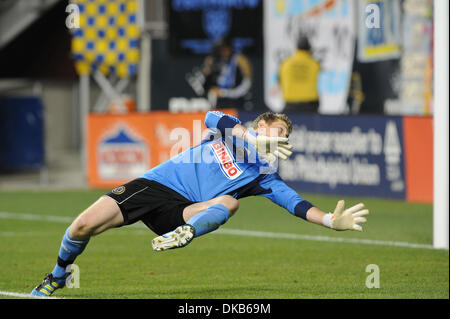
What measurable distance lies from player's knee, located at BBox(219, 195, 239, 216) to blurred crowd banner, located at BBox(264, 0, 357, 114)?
561 inches

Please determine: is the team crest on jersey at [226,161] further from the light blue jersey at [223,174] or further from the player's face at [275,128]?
the player's face at [275,128]

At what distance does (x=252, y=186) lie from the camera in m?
8.27

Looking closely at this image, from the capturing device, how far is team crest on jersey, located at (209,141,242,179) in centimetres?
822

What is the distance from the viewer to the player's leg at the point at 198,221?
7348 mm

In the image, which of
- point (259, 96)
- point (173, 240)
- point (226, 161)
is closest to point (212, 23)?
point (259, 96)

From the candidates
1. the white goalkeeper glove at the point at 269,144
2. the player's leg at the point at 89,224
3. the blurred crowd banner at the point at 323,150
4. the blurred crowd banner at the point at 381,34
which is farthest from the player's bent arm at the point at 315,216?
the blurred crowd banner at the point at 381,34

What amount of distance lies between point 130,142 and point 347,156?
493cm

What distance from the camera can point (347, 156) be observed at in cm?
1777

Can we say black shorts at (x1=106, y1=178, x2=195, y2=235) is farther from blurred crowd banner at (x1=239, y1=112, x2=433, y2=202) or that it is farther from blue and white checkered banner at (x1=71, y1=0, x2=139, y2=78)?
blue and white checkered banner at (x1=71, y1=0, x2=139, y2=78)

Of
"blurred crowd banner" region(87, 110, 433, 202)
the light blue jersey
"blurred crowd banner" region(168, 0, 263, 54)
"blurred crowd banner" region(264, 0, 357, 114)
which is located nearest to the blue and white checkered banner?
"blurred crowd banner" region(168, 0, 263, 54)

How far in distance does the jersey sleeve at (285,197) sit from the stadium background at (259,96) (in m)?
8.75

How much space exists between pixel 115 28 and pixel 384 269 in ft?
50.2

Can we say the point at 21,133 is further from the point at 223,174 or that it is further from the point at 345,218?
the point at 345,218

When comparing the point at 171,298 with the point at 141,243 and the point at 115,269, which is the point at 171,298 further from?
the point at 141,243
